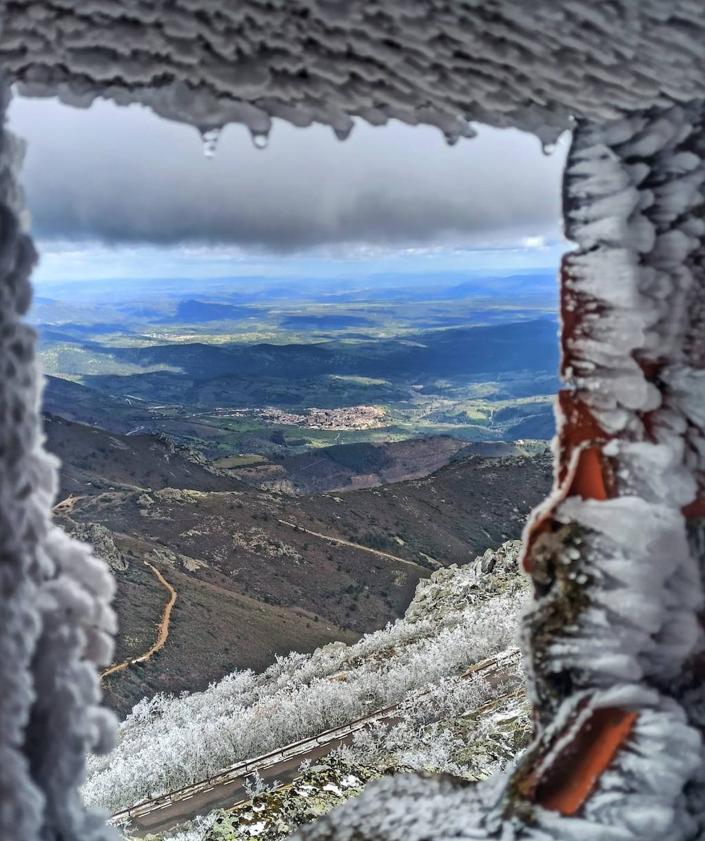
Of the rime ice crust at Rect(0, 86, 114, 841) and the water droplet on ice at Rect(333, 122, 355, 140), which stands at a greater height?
the water droplet on ice at Rect(333, 122, 355, 140)

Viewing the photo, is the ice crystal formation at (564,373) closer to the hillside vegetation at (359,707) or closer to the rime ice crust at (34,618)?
the rime ice crust at (34,618)

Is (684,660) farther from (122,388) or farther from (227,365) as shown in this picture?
(227,365)

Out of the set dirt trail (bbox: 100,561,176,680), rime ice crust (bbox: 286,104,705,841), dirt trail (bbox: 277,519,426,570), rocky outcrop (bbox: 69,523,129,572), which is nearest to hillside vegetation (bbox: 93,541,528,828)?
dirt trail (bbox: 100,561,176,680)

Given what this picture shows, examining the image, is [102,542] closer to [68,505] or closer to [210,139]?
[68,505]

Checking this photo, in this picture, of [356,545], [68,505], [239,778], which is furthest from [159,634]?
[239,778]

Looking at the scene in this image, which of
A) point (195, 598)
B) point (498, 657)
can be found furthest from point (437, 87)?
point (195, 598)

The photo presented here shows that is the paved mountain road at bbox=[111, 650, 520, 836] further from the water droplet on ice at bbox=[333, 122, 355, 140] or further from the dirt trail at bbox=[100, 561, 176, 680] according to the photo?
the dirt trail at bbox=[100, 561, 176, 680]
